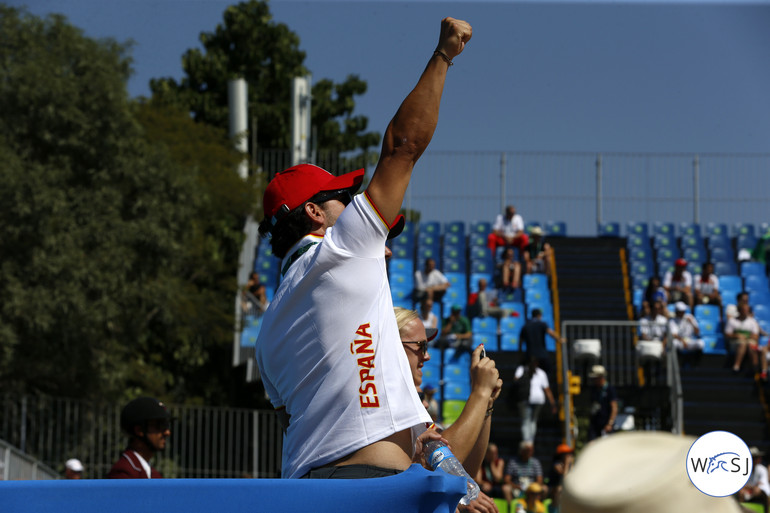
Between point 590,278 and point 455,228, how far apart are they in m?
3.74

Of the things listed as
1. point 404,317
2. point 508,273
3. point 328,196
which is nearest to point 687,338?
point 508,273

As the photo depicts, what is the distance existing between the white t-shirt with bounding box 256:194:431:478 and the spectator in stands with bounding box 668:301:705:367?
16.3 meters

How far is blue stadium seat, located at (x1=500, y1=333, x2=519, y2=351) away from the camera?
1948 centimetres

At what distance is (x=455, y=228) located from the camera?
80.9 ft

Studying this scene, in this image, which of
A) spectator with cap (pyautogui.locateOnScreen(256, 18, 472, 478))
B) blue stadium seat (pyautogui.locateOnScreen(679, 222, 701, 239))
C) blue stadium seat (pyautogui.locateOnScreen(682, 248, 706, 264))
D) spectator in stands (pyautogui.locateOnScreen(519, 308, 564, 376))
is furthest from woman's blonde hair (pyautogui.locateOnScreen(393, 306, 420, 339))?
blue stadium seat (pyautogui.locateOnScreen(679, 222, 701, 239))

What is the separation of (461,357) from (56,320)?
6.80 m

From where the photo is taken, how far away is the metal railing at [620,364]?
16.4 m

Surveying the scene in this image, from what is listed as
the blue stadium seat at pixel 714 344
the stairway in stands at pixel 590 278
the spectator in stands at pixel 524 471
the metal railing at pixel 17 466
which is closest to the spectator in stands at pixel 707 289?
the blue stadium seat at pixel 714 344

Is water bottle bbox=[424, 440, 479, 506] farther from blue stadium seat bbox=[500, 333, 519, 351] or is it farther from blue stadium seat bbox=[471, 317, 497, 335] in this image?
blue stadium seat bbox=[471, 317, 497, 335]

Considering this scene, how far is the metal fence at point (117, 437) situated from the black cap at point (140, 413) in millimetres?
10788

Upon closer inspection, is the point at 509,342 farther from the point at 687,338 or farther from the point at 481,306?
the point at 687,338

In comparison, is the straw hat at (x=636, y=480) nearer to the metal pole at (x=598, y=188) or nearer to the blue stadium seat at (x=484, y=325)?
the blue stadium seat at (x=484, y=325)

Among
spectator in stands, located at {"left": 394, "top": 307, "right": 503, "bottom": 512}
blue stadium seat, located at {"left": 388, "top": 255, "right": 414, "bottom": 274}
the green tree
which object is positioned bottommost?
spectator in stands, located at {"left": 394, "top": 307, "right": 503, "bottom": 512}

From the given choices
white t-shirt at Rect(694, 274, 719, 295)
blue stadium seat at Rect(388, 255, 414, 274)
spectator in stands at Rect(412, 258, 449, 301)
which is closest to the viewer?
spectator in stands at Rect(412, 258, 449, 301)
